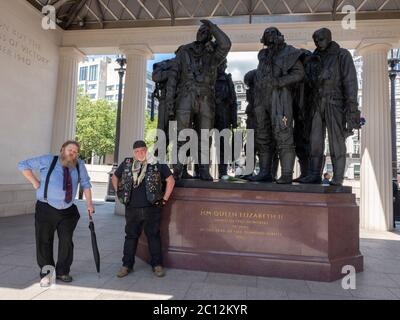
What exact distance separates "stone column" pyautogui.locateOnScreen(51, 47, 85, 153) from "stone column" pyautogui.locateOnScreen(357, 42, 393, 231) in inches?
399

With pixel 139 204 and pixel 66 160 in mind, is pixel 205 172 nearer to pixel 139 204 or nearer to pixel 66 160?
pixel 139 204

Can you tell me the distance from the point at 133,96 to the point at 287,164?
822cm

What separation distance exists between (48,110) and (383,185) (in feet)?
37.9

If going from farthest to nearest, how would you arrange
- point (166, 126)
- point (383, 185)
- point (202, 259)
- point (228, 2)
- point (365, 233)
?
1. point (228, 2)
2. point (383, 185)
3. point (365, 233)
4. point (166, 126)
5. point (202, 259)

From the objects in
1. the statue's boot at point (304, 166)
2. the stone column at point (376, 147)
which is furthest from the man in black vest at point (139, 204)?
the stone column at point (376, 147)

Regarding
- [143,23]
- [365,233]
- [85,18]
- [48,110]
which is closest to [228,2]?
[143,23]

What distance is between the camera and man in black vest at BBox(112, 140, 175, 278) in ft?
16.3

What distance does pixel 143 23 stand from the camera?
12.7 m

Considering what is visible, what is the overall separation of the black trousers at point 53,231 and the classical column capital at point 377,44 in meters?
10.6

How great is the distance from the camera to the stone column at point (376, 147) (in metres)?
11.0

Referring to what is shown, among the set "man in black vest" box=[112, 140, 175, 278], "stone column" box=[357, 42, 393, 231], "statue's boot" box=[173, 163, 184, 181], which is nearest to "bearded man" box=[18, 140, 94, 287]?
"man in black vest" box=[112, 140, 175, 278]

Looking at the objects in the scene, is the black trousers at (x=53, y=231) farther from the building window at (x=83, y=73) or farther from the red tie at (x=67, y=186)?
the building window at (x=83, y=73)

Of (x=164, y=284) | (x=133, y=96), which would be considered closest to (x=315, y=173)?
(x=164, y=284)
